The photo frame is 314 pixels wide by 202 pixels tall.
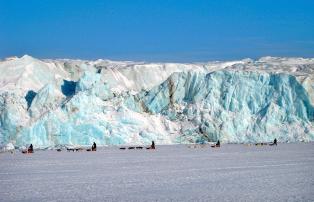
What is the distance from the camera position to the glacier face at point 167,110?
108 ft

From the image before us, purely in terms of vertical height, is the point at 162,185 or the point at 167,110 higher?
the point at 167,110

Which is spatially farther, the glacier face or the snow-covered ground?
the glacier face

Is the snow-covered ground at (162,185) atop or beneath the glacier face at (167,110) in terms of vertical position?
beneath

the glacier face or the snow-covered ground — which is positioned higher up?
the glacier face

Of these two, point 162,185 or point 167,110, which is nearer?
point 162,185

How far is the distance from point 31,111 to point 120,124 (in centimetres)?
529

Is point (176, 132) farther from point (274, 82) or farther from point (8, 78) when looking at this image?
point (8, 78)

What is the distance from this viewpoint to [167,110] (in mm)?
38750

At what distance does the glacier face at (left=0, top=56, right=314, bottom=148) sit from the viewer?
3294 centimetres

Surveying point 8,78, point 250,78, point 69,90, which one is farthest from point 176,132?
point 8,78

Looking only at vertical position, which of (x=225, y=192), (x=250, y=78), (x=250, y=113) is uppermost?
(x=250, y=78)

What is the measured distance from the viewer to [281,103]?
3656 centimetres

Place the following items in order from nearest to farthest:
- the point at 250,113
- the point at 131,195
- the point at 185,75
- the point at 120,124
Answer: the point at 131,195, the point at 120,124, the point at 250,113, the point at 185,75

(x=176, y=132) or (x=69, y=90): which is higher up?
(x=69, y=90)
